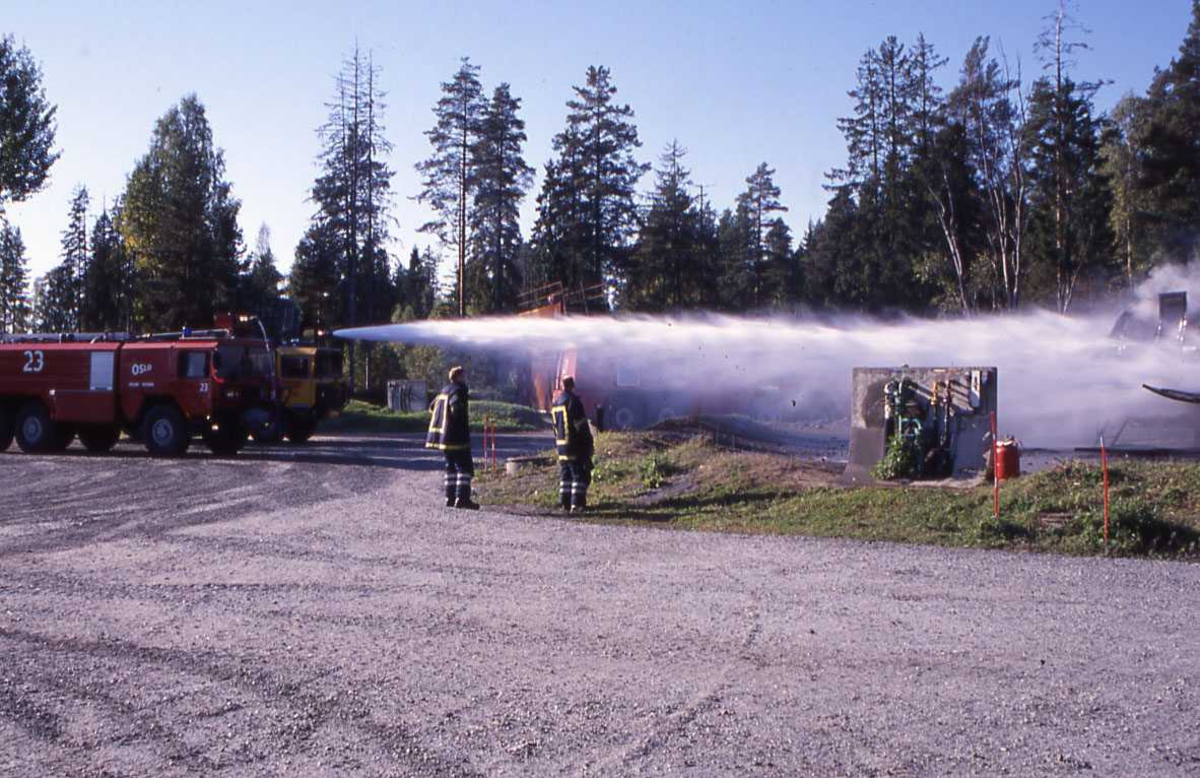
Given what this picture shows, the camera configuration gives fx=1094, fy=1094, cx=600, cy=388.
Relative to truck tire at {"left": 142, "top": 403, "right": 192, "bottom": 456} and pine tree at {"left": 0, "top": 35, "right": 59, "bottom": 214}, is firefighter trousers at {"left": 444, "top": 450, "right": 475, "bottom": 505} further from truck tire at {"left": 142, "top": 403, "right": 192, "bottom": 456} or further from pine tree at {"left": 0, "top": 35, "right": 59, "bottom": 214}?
pine tree at {"left": 0, "top": 35, "right": 59, "bottom": 214}

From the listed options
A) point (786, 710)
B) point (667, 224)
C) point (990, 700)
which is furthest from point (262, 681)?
point (667, 224)

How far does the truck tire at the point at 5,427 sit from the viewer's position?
1061 inches

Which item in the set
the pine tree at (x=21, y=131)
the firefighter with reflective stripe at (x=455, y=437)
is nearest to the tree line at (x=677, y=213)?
the pine tree at (x=21, y=131)

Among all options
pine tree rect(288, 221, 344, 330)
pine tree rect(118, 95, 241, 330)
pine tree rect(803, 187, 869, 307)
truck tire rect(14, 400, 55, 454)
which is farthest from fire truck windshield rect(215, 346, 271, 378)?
pine tree rect(803, 187, 869, 307)

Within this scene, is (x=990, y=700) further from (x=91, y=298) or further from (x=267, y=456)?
(x=91, y=298)

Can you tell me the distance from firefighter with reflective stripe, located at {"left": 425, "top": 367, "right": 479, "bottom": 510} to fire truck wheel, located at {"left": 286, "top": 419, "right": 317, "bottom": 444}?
A: 1537 centimetres

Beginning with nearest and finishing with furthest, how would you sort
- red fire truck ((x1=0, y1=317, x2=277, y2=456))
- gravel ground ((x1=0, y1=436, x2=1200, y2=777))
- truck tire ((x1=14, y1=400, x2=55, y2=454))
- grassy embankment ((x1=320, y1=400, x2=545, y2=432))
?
gravel ground ((x1=0, y1=436, x2=1200, y2=777))
red fire truck ((x1=0, y1=317, x2=277, y2=456))
truck tire ((x1=14, y1=400, x2=55, y2=454))
grassy embankment ((x1=320, y1=400, x2=545, y2=432))

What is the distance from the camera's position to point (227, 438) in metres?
25.4

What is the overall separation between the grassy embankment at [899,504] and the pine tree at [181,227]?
3460 centimetres

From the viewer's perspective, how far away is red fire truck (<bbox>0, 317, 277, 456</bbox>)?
960 inches

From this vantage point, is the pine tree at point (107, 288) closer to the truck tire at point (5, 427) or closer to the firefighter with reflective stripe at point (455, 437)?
the truck tire at point (5, 427)

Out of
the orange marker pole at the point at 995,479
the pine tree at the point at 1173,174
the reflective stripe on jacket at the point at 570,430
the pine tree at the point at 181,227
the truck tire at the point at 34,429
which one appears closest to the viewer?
the orange marker pole at the point at 995,479

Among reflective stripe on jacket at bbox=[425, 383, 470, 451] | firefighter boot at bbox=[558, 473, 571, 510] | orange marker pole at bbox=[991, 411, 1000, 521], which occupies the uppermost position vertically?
reflective stripe on jacket at bbox=[425, 383, 470, 451]

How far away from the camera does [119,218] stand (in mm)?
61250
